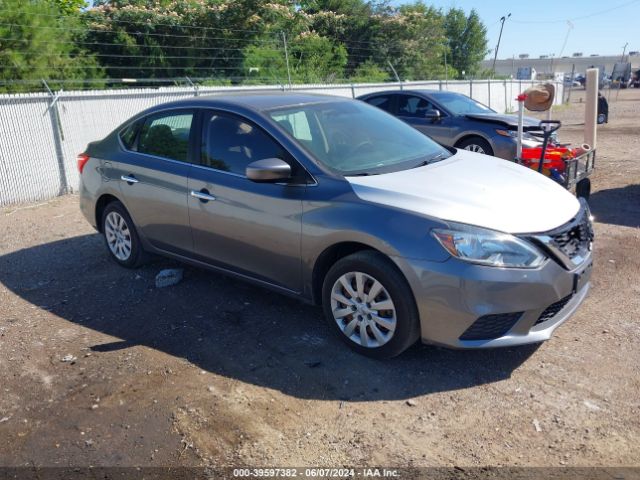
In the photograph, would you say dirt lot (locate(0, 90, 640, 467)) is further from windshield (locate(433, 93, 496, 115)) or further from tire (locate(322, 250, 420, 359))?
windshield (locate(433, 93, 496, 115))

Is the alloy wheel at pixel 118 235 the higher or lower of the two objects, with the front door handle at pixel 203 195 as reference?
lower

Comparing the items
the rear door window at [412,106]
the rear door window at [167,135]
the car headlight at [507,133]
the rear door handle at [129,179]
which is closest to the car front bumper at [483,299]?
the rear door window at [167,135]

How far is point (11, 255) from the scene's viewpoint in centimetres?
685

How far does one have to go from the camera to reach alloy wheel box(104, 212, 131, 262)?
591cm

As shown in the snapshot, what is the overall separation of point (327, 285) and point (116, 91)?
26.2ft

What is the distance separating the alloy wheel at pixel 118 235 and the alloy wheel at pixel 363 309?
268 centimetres

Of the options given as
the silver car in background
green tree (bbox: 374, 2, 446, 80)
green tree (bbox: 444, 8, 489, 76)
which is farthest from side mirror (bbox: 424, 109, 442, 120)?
green tree (bbox: 444, 8, 489, 76)

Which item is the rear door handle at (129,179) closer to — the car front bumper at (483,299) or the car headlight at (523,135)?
the car front bumper at (483,299)

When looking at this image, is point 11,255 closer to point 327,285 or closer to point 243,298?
point 243,298

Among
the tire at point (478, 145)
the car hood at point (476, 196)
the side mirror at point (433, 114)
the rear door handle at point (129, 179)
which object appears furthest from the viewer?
the side mirror at point (433, 114)

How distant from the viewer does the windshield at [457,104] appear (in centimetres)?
1075

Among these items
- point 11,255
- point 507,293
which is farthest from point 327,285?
point 11,255

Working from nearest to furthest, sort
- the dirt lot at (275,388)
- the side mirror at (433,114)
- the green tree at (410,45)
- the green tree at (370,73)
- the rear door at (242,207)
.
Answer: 1. the dirt lot at (275,388)
2. the rear door at (242,207)
3. the side mirror at (433,114)
4. the green tree at (370,73)
5. the green tree at (410,45)

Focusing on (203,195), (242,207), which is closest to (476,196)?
(242,207)
